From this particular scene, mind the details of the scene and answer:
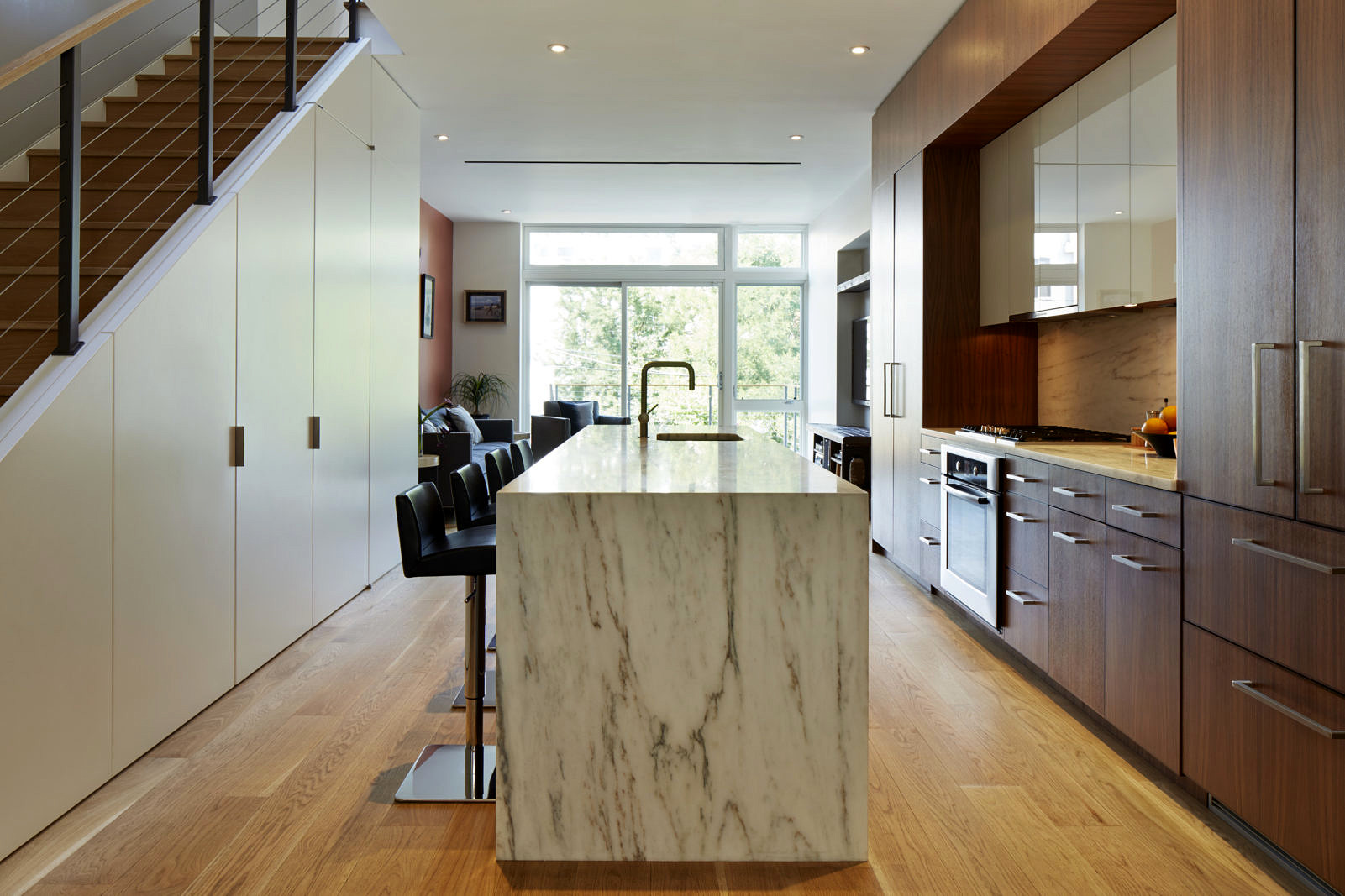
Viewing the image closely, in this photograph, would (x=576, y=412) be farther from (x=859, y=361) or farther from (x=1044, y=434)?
(x=1044, y=434)

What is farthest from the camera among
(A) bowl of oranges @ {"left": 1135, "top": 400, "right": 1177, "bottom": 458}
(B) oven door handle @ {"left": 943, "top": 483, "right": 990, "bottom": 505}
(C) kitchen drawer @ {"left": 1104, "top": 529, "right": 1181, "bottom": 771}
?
(B) oven door handle @ {"left": 943, "top": 483, "right": 990, "bottom": 505}

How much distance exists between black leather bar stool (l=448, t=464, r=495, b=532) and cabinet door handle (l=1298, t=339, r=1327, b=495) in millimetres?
2042

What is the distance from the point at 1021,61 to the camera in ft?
10.8

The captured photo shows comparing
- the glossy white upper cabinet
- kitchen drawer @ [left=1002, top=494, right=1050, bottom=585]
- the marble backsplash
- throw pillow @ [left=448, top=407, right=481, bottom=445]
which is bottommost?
kitchen drawer @ [left=1002, top=494, right=1050, bottom=585]

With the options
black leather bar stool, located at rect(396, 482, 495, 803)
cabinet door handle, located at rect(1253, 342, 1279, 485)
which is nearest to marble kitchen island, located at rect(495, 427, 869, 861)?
black leather bar stool, located at rect(396, 482, 495, 803)

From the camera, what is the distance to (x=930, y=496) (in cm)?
443

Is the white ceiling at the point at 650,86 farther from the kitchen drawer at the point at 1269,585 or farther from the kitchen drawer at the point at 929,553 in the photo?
the kitchen drawer at the point at 1269,585

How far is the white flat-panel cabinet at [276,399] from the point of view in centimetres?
314

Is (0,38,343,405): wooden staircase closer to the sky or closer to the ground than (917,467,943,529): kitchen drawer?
closer to the sky

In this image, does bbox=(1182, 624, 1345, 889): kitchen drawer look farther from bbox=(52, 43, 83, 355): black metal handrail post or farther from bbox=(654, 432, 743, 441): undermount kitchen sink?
bbox=(52, 43, 83, 355): black metal handrail post

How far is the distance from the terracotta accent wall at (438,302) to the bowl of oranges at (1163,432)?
6.48m

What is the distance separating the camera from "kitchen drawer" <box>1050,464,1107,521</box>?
2.68m

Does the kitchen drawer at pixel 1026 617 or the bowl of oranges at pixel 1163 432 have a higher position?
the bowl of oranges at pixel 1163 432

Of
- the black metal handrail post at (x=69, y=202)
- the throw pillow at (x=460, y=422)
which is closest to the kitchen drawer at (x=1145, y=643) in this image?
the black metal handrail post at (x=69, y=202)
